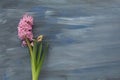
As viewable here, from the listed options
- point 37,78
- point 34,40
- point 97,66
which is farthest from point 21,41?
point 97,66

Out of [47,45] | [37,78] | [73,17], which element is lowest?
[37,78]

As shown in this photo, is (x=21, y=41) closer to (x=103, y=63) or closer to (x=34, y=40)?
(x=34, y=40)

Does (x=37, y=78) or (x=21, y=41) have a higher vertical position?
(x=21, y=41)

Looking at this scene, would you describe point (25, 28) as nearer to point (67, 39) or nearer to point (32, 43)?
point (32, 43)
